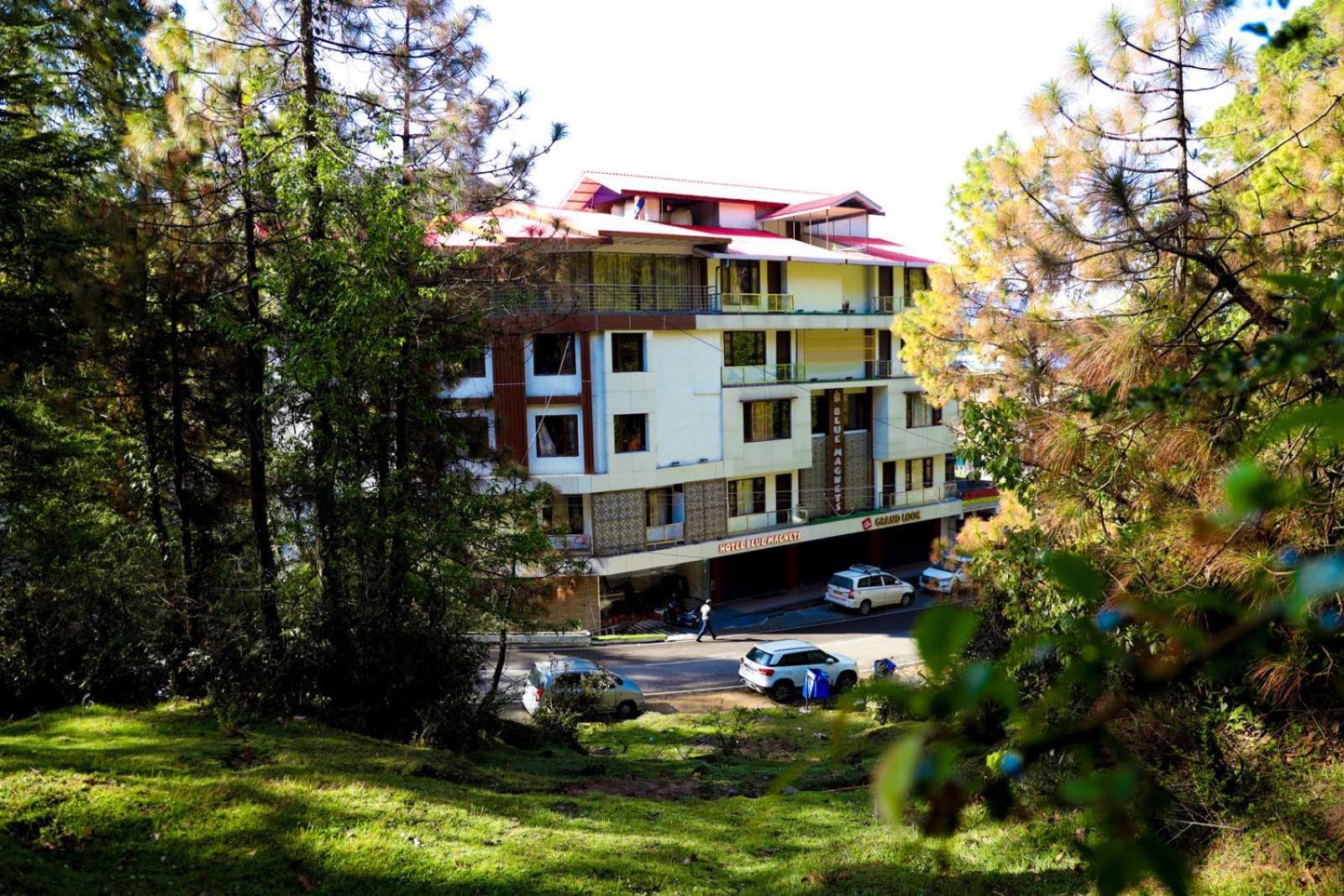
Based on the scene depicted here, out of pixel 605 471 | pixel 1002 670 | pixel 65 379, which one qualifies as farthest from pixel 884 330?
pixel 1002 670

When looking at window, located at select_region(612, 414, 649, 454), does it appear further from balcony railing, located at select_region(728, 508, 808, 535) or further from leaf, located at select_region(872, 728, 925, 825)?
leaf, located at select_region(872, 728, 925, 825)

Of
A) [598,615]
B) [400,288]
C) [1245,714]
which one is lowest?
[598,615]

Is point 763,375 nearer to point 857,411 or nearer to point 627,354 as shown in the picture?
point 857,411

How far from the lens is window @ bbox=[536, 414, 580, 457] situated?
24.0 metres

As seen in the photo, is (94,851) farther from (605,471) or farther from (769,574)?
(769,574)

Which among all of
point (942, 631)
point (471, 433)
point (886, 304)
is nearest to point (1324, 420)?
point (942, 631)

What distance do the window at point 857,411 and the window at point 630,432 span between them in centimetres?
889

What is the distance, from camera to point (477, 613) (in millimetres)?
10992

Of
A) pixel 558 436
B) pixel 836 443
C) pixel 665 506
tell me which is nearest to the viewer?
pixel 558 436

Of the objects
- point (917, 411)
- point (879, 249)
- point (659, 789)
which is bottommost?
point (659, 789)

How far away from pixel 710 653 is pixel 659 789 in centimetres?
1231

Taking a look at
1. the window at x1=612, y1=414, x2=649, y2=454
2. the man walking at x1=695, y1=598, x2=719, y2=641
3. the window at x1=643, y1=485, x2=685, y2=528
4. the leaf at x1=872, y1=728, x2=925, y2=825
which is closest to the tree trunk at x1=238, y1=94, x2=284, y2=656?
the leaf at x1=872, y1=728, x2=925, y2=825

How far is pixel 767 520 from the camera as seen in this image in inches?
1106

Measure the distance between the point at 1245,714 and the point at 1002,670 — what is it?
806 centimetres
